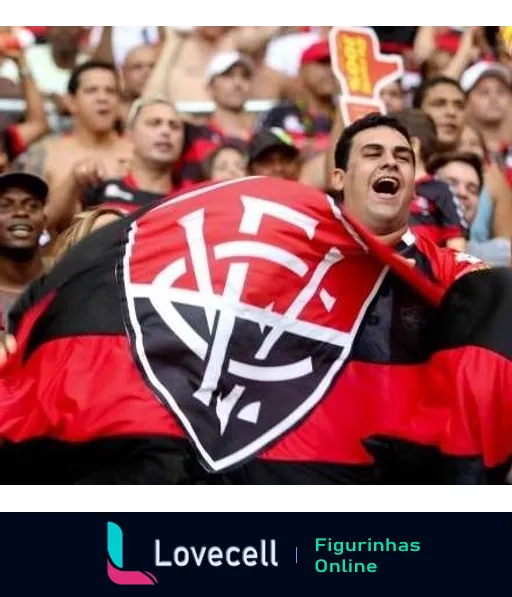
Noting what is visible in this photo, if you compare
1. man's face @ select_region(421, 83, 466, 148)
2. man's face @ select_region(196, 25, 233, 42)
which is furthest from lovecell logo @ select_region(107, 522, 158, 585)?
man's face @ select_region(196, 25, 233, 42)

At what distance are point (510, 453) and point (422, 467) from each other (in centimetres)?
25

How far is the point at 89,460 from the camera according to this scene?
4.68 metres

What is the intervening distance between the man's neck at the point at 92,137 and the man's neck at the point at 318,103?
890 mm

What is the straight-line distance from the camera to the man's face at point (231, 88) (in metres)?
6.83

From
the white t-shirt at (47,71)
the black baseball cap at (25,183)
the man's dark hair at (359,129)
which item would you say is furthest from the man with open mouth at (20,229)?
the white t-shirt at (47,71)

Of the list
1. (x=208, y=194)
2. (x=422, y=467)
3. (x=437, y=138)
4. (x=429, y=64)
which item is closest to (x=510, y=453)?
(x=422, y=467)

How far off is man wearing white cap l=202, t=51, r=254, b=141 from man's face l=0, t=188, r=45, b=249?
1.36 m

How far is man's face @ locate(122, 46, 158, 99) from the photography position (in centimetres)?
691

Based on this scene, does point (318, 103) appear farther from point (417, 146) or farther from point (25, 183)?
point (25, 183)

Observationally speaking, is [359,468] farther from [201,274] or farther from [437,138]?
[437,138]

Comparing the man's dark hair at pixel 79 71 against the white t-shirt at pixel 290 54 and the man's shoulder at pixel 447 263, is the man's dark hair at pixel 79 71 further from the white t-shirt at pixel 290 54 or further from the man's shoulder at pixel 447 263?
the man's shoulder at pixel 447 263

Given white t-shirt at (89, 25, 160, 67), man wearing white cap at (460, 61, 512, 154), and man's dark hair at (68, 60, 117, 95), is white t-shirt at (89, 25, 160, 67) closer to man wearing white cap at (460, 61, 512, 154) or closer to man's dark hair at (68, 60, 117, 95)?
man's dark hair at (68, 60, 117, 95)

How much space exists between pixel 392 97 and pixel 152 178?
41.4 inches

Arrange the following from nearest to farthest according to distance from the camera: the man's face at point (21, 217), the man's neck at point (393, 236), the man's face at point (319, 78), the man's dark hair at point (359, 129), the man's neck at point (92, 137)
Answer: the man's neck at point (393, 236), the man's dark hair at point (359, 129), the man's face at point (21, 217), the man's neck at point (92, 137), the man's face at point (319, 78)
